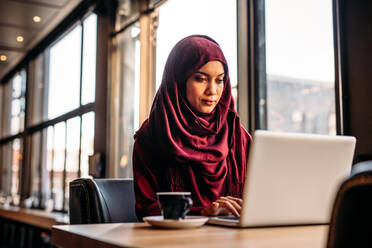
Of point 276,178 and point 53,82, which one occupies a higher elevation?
point 53,82

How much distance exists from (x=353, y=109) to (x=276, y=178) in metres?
Answer: 1.15

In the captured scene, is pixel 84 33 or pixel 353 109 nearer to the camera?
pixel 353 109

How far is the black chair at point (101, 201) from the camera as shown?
1.62 m

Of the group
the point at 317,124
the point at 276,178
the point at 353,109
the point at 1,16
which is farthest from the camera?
the point at 1,16

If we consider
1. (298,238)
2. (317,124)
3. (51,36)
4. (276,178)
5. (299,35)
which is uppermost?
(51,36)

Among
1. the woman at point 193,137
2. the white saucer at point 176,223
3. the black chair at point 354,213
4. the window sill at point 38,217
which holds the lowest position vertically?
the window sill at point 38,217

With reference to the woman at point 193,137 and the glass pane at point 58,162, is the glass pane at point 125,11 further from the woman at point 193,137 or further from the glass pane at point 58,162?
the woman at point 193,137

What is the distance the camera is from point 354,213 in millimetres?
546

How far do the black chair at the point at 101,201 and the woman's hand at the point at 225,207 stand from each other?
0.44 m

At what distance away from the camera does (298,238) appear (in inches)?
37.3

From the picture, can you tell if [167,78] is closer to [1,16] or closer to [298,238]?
[298,238]

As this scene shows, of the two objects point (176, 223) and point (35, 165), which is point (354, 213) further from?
point (35, 165)

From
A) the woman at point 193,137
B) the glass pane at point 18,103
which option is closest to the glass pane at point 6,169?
the glass pane at point 18,103

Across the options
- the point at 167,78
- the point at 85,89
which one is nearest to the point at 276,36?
the point at 167,78
